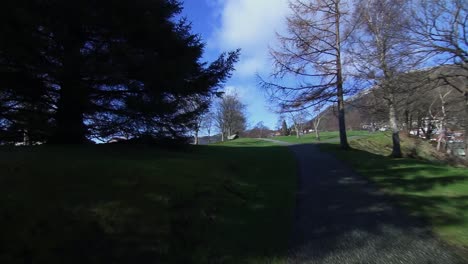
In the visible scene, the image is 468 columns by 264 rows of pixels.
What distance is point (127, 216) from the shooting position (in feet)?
17.8

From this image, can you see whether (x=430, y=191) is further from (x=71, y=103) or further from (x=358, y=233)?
(x=71, y=103)

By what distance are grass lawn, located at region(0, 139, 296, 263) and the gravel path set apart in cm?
38

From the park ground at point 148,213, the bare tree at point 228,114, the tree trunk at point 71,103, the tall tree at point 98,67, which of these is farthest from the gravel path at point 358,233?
the bare tree at point 228,114

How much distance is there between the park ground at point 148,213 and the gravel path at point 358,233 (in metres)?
0.28

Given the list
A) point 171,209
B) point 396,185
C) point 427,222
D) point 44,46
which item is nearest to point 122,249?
point 171,209

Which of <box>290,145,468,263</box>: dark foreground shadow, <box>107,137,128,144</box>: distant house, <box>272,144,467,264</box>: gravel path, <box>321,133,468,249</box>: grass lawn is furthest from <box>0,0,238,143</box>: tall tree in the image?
<box>321,133,468,249</box>: grass lawn

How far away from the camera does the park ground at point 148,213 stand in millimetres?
4527

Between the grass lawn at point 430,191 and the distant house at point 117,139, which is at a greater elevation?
the distant house at point 117,139

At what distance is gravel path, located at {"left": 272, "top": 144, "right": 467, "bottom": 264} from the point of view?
4578 millimetres

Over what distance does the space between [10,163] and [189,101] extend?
27.5 ft

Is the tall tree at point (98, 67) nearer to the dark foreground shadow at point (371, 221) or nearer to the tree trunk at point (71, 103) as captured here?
the tree trunk at point (71, 103)

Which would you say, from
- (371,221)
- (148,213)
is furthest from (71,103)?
(371,221)

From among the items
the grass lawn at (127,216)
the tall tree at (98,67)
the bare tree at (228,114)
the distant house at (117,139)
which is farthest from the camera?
the bare tree at (228,114)

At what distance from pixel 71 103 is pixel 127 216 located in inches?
313
